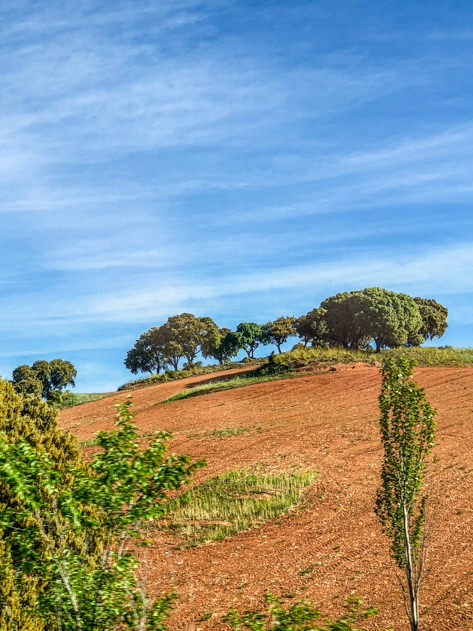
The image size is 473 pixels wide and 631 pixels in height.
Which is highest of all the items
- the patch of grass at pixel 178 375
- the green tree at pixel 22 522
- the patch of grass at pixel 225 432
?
the patch of grass at pixel 178 375

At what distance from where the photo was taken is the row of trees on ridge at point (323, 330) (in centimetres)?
5502

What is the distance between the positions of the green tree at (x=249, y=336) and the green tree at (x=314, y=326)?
2368cm

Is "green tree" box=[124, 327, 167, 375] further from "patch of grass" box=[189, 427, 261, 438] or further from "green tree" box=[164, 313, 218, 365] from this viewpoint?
"patch of grass" box=[189, 427, 261, 438]

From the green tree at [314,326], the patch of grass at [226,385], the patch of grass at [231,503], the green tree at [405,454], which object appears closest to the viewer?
the green tree at [405,454]

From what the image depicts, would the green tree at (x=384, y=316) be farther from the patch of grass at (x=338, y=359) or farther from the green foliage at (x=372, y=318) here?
the patch of grass at (x=338, y=359)

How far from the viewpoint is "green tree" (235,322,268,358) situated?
86.4m

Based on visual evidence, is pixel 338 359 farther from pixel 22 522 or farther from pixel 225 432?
pixel 22 522

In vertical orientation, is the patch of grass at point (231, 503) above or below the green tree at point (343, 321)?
below

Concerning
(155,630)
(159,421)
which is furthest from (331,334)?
(155,630)

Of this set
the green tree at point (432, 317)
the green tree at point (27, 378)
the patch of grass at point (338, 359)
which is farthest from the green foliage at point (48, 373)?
the green tree at point (432, 317)

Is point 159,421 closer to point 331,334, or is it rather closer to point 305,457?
point 305,457

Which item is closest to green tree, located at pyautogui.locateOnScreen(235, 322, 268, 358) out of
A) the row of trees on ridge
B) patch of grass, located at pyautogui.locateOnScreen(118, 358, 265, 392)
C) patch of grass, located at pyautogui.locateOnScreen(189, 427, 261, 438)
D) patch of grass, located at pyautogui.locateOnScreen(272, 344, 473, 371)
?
the row of trees on ridge

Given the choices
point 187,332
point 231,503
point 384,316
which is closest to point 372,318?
point 384,316

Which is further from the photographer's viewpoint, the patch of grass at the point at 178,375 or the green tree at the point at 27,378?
the green tree at the point at 27,378
